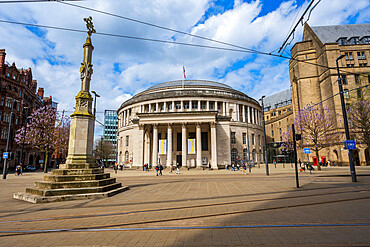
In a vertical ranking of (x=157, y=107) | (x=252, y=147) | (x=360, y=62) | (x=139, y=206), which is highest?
(x=360, y=62)

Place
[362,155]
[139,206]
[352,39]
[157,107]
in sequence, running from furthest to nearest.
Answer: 1. [157,107]
2. [352,39]
3. [362,155]
4. [139,206]

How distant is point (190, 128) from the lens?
5062 cm

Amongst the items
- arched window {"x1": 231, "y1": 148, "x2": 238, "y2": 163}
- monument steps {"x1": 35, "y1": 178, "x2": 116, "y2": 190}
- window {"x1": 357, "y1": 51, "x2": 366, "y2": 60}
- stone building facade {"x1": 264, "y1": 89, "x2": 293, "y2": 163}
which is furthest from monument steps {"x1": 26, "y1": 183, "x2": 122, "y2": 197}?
stone building facade {"x1": 264, "y1": 89, "x2": 293, "y2": 163}

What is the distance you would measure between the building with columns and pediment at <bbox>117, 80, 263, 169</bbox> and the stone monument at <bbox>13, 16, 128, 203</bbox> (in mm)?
31055

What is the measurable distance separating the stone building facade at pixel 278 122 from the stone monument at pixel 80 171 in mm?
68984

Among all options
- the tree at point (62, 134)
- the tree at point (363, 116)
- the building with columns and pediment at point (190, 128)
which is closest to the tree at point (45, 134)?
the tree at point (62, 134)

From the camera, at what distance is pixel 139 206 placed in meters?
8.09

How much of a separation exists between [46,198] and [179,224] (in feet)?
24.7

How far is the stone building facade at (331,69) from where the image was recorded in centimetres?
4581

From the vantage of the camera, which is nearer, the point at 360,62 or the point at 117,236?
the point at 117,236

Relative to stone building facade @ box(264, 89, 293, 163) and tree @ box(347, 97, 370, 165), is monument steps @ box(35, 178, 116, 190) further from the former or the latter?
stone building facade @ box(264, 89, 293, 163)

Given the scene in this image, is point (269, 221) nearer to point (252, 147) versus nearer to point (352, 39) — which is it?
point (252, 147)

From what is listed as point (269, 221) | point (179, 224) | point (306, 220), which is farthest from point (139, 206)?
point (306, 220)

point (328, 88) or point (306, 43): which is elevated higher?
point (306, 43)
